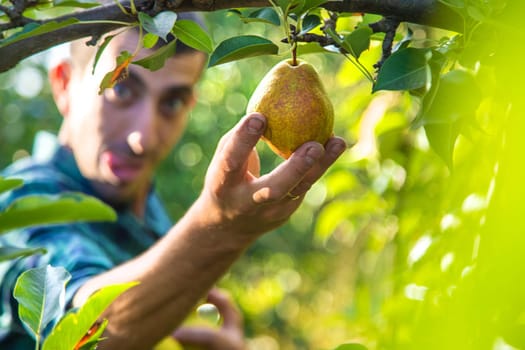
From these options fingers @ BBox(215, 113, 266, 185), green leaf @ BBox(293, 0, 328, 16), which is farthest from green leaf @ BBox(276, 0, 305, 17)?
fingers @ BBox(215, 113, 266, 185)

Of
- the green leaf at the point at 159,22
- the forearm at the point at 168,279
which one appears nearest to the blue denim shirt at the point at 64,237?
the forearm at the point at 168,279

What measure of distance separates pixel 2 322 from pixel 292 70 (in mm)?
897

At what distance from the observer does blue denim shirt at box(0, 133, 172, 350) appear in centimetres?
131

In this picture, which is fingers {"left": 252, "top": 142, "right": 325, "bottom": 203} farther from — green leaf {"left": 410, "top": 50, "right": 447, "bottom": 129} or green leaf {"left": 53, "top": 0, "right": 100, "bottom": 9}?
green leaf {"left": 53, "top": 0, "right": 100, "bottom": 9}

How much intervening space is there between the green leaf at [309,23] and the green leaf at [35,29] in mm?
213

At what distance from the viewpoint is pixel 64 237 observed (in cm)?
141

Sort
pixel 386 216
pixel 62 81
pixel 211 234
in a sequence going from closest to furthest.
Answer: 1. pixel 211 234
2. pixel 386 216
3. pixel 62 81

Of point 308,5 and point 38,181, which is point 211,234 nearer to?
point 308,5

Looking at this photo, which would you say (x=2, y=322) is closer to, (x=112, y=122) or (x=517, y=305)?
(x=112, y=122)

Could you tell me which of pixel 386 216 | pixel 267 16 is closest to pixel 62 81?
pixel 386 216

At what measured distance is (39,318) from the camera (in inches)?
26.5

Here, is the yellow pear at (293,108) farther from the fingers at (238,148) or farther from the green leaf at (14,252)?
the green leaf at (14,252)

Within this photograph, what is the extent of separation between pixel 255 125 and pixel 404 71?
0.51 feet

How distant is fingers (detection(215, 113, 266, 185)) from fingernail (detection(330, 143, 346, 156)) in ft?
0.24
